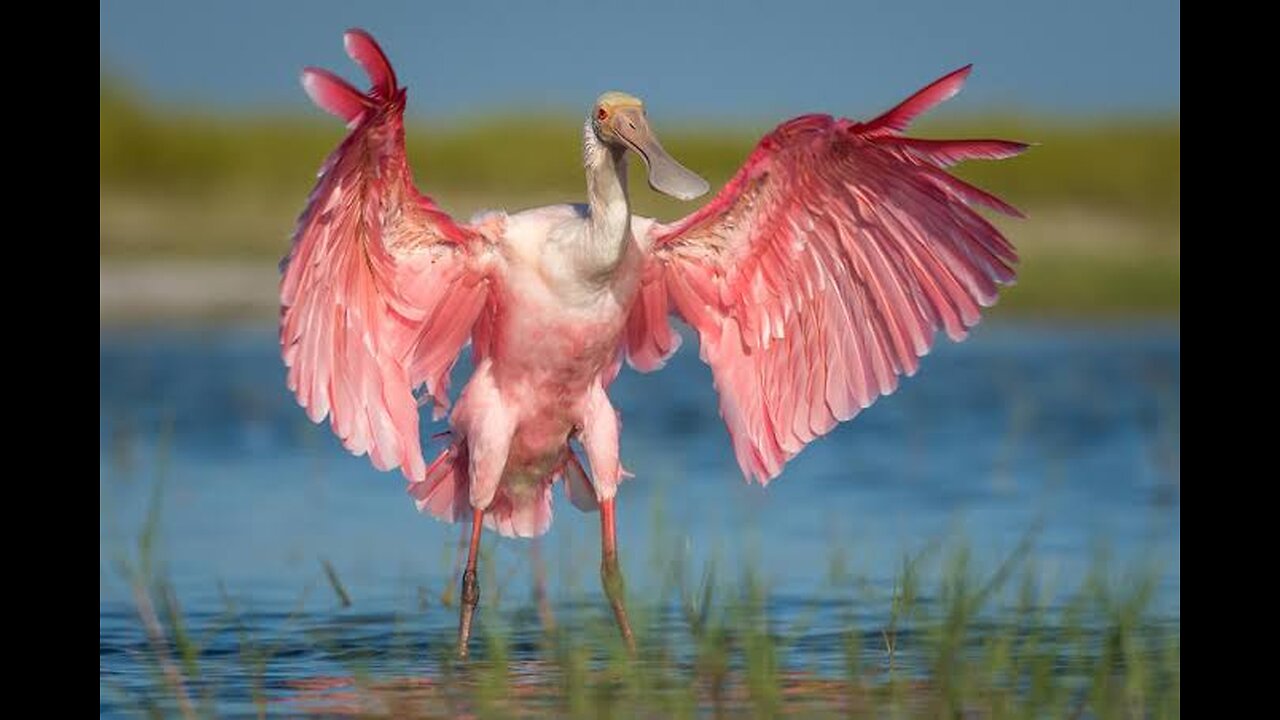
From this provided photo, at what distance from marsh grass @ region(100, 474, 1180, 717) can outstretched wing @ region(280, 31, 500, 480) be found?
616mm

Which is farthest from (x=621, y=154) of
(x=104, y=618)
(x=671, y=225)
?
(x=104, y=618)

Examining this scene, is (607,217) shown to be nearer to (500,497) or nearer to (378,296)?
(378,296)

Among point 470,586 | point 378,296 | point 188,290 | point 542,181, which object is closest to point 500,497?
point 470,586

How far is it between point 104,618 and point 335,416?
1426 millimetres

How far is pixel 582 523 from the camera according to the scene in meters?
10.4

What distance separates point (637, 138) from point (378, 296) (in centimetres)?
101

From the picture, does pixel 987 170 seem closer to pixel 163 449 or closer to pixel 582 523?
pixel 582 523

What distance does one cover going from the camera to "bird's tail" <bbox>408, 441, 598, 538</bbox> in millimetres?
8589

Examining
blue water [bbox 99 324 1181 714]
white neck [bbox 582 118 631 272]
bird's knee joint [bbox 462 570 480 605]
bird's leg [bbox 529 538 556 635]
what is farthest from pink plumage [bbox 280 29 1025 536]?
blue water [bbox 99 324 1181 714]

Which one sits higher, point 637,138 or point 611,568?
point 637,138

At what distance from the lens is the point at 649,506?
11.7 metres

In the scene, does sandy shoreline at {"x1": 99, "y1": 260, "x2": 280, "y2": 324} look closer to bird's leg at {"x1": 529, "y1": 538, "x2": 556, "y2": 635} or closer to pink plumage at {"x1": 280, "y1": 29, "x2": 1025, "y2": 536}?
bird's leg at {"x1": 529, "y1": 538, "x2": 556, "y2": 635}

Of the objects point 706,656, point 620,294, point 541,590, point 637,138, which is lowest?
point 706,656
